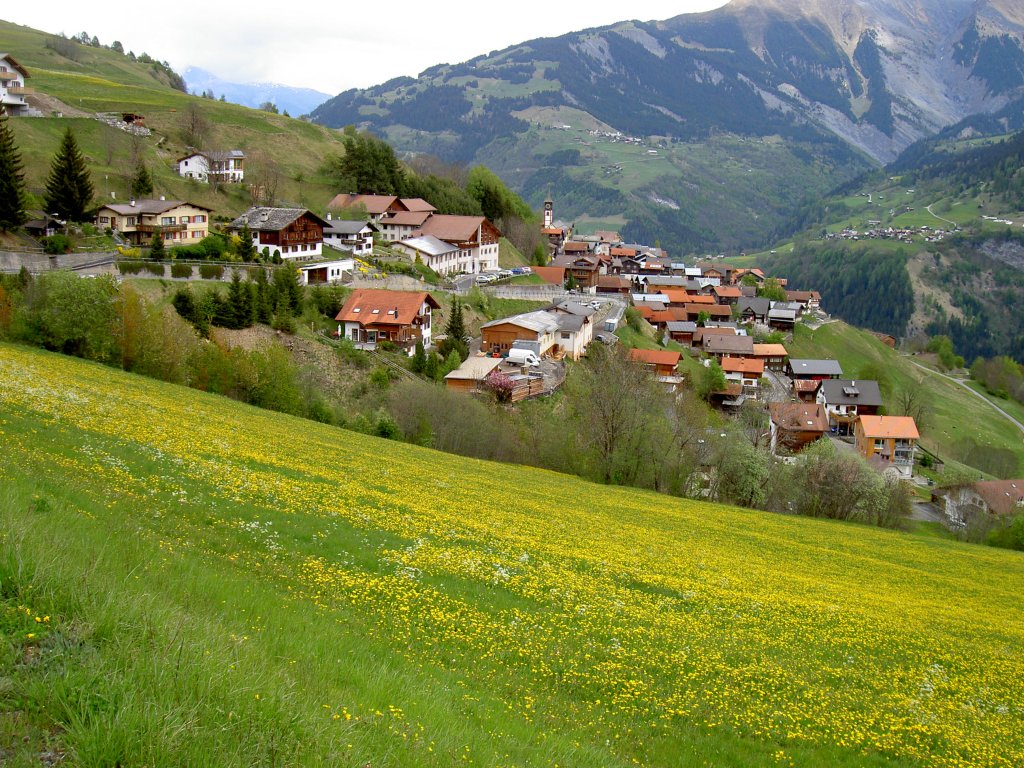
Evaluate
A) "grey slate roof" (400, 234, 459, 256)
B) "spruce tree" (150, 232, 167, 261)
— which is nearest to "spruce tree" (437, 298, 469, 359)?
"grey slate roof" (400, 234, 459, 256)

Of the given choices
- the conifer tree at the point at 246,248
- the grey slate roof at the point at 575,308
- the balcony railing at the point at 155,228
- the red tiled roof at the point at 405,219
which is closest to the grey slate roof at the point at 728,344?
the grey slate roof at the point at 575,308

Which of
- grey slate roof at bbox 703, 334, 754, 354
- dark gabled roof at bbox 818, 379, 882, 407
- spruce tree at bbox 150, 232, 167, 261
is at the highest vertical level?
spruce tree at bbox 150, 232, 167, 261

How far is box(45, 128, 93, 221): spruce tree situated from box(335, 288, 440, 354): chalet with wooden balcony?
29074 millimetres

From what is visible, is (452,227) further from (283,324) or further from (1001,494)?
(1001,494)

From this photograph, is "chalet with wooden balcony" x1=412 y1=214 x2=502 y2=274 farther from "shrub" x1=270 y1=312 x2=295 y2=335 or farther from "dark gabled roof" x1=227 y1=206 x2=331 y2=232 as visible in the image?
"shrub" x1=270 y1=312 x2=295 y2=335

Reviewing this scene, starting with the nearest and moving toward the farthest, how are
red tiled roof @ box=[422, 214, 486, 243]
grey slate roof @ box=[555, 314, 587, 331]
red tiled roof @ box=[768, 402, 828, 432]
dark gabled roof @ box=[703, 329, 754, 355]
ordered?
grey slate roof @ box=[555, 314, 587, 331]
red tiled roof @ box=[768, 402, 828, 432]
red tiled roof @ box=[422, 214, 486, 243]
dark gabled roof @ box=[703, 329, 754, 355]

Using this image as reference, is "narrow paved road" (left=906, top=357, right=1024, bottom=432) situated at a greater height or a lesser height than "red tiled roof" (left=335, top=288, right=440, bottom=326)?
lesser

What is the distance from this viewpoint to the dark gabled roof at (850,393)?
10981 centimetres

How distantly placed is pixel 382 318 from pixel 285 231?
790 inches

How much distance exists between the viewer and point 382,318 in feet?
238

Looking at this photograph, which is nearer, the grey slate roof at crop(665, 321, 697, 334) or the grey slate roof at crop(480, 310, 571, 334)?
the grey slate roof at crop(480, 310, 571, 334)

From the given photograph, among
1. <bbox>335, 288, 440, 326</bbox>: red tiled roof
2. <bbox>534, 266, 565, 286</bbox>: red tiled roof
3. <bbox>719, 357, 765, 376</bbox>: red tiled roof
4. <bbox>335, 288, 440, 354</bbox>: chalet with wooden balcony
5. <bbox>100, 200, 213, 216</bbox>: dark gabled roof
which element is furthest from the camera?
<bbox>534, 266, 565, 286</bbox>: red tiled roof

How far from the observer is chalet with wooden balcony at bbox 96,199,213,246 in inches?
3009

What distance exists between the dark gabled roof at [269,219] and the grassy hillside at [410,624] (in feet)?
176
